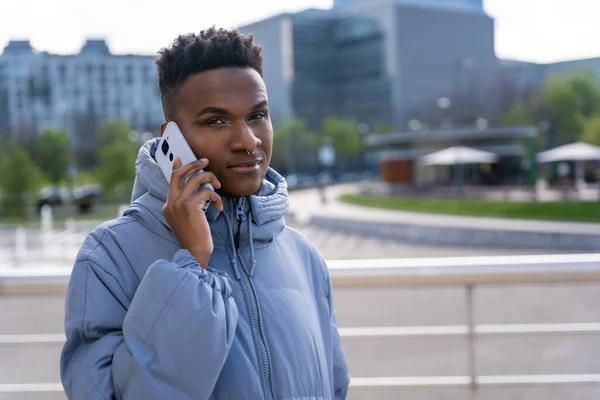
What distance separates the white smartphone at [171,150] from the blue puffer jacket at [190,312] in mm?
28

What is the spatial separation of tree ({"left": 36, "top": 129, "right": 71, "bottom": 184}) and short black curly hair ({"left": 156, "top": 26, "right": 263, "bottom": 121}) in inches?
1964

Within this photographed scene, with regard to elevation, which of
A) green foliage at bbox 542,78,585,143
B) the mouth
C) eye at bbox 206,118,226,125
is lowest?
the mouth

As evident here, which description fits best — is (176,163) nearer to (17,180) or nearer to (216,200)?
(216,200)

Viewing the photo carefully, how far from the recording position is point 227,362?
125cm

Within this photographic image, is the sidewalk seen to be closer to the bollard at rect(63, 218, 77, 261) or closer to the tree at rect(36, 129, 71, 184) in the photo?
the bollard at rect(63, 218, 77, 261)

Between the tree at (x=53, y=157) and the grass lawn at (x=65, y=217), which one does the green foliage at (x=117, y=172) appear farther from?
the tree at (x=53, y=157)

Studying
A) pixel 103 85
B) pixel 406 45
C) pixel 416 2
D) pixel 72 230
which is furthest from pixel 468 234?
pixel 416 2

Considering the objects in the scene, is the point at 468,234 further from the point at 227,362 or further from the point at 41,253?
the point at 227,362

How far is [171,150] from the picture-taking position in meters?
1.28

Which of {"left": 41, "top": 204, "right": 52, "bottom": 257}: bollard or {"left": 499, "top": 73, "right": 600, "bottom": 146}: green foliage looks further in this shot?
{"left": 499, "top": 73, "right": 600, "bottom": 146}: green foliage

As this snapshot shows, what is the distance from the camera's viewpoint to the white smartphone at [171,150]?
1.26 metres

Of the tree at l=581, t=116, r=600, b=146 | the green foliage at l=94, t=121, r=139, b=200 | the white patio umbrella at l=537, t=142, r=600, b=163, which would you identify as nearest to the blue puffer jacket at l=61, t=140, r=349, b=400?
the white patio umbrella at l=537, t=142, r=600, b=163

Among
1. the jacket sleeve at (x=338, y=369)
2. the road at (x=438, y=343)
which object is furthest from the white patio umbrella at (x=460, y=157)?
the jacket sleeve at (x=338, y=369)

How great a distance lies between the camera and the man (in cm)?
116
